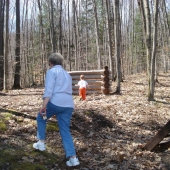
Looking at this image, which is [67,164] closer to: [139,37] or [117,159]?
[117,159]

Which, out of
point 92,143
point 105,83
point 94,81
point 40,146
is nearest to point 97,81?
point 94,81

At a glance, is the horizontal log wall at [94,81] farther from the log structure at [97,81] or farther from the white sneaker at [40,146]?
the white sneaker at [40,146]

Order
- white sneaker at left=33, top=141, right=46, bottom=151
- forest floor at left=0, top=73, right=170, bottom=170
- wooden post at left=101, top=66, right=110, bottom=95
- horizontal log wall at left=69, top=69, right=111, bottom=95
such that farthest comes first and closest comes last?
horizontal log wall at left=69, top=69, right=111, bottom=95
wooden post at left=101, top=66, right=110, bottom=95
white sneaker at left=33, top=141, right=46, bottom=151
forest floor at left=0, top=73, right=170, bottom=170

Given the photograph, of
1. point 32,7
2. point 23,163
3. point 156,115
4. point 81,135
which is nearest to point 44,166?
point 23,163

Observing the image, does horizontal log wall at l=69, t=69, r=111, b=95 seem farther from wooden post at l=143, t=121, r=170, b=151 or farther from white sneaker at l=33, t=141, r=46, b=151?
white sneaker at l=33, t=141, r=46, b=151

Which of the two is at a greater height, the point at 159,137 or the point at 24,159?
the point at 159,137

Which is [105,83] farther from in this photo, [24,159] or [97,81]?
[24,159]

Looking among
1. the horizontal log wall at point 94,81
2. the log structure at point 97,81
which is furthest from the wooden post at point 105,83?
the horizontal log wall at point 94,81

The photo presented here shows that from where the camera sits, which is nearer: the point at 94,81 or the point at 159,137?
the point at 159,137

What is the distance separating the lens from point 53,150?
4953mm

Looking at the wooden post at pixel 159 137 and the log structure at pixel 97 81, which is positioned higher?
the log structure at pixel 97 81

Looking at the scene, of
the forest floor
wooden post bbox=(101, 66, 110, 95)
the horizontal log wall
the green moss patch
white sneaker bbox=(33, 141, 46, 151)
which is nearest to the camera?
the green moss patch

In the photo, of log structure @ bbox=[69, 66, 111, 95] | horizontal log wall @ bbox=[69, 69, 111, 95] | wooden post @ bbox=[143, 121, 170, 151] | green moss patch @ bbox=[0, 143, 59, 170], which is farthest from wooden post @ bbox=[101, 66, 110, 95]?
green moss patch @ bbox=[0, 143, 59, 170]

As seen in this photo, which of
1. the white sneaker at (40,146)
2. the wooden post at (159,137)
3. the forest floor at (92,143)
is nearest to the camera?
the forest floor at (92,143)
